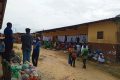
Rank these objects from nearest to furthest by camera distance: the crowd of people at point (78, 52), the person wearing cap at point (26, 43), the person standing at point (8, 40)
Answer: the person standing at point (8, 40), the person wearing cap at point (26, 43), the crowd of people at point (78, 52)

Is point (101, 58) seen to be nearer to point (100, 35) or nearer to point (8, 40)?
point (100, 35)

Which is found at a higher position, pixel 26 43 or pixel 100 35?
pixel 100 35

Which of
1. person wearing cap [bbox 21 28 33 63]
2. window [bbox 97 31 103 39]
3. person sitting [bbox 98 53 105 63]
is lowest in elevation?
person sitting [bbox 98 53 105 63]

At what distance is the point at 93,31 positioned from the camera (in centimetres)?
2616

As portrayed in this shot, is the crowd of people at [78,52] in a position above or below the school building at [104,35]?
below

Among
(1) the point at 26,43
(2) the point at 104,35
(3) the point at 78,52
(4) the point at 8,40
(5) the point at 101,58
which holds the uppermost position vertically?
(2) the point at 104,35

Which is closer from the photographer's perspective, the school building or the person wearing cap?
the person wearing cap

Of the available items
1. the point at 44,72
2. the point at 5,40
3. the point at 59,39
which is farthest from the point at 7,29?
the point at 59,39

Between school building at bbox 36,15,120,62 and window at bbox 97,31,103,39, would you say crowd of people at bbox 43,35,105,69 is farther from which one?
window at bbox 97,31,103,39

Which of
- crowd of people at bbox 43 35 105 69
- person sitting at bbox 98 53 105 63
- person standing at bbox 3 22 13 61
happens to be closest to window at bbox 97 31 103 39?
crowd of people at bbox 43 35 105 69

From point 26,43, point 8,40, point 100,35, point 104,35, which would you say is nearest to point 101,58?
point 104,35

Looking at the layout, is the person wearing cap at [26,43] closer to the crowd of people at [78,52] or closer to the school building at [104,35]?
the crowd of people at [78,52]

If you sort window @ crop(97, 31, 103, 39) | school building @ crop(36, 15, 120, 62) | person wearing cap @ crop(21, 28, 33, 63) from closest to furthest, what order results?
1. person wearing cap @ crop(21, 28, 33, 63)
2. school building @ crop(36, 15, 120, 62)
3. window @ crop(97, 31, 103, 39)

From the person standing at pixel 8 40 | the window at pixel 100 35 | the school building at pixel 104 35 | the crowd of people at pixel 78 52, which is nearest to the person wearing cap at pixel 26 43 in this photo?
the person standing at pixel 8 40
